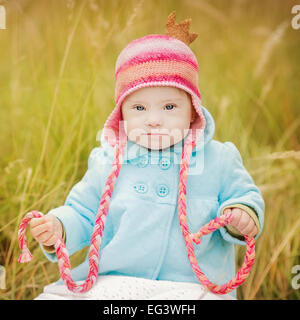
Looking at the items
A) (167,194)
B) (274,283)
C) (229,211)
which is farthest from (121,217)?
(274,283)

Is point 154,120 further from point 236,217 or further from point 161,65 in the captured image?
point 236,217

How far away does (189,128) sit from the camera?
1312 millimetres

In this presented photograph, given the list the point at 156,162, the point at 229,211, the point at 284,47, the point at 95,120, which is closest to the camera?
the point at 229,211

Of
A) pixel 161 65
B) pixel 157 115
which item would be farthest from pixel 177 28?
pixel 157 115

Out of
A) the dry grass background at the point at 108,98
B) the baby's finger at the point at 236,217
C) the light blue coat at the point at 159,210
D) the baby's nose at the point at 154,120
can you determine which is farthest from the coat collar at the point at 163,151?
the dry grass background at the point at 108,98

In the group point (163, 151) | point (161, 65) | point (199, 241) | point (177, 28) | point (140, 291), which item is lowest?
point (140, 291)

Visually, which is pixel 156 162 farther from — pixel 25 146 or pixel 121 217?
pixel 25 146

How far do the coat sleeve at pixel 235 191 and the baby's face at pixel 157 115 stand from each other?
164 millimetres

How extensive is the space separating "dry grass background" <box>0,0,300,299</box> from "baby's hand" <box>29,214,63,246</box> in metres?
0.29

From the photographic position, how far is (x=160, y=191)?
1205mm

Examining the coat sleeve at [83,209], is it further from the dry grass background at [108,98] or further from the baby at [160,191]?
the dry grass background at [108,98]

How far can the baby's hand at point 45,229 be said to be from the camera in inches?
→ 43.8

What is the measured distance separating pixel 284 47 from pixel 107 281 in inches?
48.0

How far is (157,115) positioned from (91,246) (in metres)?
0.40
